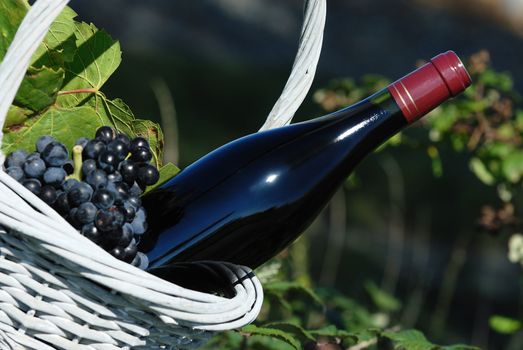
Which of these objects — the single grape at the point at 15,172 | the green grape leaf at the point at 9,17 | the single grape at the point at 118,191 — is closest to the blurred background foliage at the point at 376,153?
the single grape at the point at 118,191

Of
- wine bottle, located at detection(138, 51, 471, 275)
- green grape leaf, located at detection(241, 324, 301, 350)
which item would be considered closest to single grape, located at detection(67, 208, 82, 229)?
wine bottle, located at detection(138, 51, 471, 275)

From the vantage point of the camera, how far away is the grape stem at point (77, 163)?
3.64 feet

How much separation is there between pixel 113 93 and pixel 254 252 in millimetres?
3049

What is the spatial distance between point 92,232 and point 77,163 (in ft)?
0.35

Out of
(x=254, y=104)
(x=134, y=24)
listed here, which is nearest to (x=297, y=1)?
(x=134, y=24)

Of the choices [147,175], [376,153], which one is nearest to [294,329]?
[147,175]

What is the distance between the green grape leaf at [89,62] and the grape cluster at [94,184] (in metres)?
0.17

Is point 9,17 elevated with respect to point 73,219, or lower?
elevated

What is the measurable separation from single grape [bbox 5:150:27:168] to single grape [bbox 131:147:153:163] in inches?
5.8

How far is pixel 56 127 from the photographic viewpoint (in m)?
1.23

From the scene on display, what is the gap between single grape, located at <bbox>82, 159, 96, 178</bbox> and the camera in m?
1.12

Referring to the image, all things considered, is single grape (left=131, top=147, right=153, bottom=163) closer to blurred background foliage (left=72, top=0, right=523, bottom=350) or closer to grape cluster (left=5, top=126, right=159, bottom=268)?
grape cluster (left=5, top=126, right=159, bottom=268)

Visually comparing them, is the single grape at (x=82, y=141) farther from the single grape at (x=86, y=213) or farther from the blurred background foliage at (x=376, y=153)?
the blurred background foliage at (x=376, y=153)

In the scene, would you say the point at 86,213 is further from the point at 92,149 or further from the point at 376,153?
the point at 376,153
